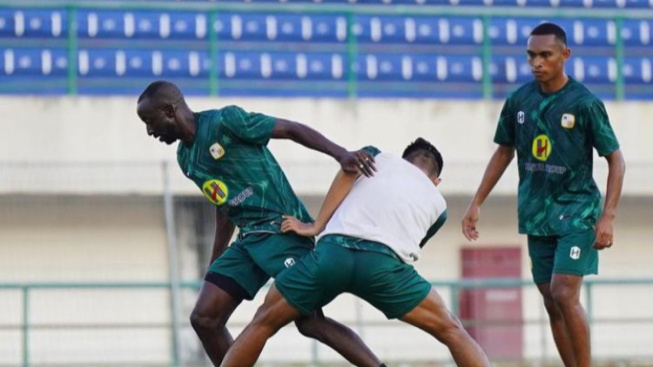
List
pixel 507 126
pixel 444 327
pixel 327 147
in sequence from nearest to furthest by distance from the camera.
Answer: pixel 444 327 < pixel 327 147 < pixel 507 126

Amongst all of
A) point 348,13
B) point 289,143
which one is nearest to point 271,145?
point 289,143

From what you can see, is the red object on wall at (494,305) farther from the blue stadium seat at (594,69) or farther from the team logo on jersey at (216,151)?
the team logo on jersey at (216,151)

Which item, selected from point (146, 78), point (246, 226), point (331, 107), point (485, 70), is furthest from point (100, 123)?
point (246, 226)

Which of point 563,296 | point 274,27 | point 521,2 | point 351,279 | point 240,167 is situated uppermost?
point 521,2

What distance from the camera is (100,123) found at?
67.6 ft

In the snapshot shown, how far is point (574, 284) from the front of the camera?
974cm

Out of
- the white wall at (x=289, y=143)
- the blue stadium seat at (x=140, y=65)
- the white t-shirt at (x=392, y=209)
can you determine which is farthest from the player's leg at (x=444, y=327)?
the blue stadium seat at (x=140, y=65)

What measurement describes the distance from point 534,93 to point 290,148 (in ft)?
36.7

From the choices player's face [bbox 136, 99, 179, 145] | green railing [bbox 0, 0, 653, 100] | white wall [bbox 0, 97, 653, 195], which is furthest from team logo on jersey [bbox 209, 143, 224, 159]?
green railing [bbox 0, 0, 653, 100]

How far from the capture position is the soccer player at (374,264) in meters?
8.89

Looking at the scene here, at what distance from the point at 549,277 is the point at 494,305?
9.98m

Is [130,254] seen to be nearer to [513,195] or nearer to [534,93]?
[513,195]

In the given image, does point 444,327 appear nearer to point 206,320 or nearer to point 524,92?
point 206,320

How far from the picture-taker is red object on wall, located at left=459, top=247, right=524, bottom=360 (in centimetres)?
1898
